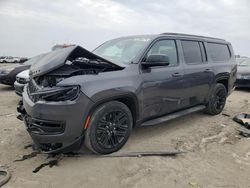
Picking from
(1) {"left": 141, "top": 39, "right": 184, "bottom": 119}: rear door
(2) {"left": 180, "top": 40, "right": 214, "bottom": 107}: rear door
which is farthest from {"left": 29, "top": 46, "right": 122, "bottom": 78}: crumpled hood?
(2) {"left": 180, "top": 40, "right": 214, "bottom": 107}: rear door

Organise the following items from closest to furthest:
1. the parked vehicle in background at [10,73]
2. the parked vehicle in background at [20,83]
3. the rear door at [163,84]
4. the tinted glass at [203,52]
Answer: the rear door at [163,84], the tinted glass at [203,52], the parked vehicle in background at [20,83], the parked vehicle in background at [10,73]

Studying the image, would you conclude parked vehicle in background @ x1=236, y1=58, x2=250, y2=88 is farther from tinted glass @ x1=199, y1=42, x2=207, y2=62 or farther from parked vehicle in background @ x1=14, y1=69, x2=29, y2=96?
parked vehicle in background @ x1=14, y1=69, x2=29, y2=96

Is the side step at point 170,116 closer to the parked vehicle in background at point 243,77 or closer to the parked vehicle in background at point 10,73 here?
the parked vehicle in background at point 243,77

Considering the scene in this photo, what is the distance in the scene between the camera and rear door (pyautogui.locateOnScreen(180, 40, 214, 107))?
16.4ft

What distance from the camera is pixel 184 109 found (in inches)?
203

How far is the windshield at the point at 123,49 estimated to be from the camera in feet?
13.9

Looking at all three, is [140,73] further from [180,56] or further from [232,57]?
[232,57]

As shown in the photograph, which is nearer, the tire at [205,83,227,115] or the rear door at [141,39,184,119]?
the rear door at [141,39,184,119]

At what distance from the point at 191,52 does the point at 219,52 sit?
137cm

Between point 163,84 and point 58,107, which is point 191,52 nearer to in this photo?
point 163,84

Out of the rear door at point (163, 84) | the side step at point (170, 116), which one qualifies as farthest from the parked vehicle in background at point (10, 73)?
the side step at point (170, 116)

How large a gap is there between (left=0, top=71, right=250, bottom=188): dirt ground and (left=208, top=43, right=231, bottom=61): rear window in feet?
6.29

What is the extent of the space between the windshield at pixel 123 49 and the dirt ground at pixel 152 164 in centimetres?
140

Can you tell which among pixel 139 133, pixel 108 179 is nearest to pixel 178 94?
pixel 139 133
